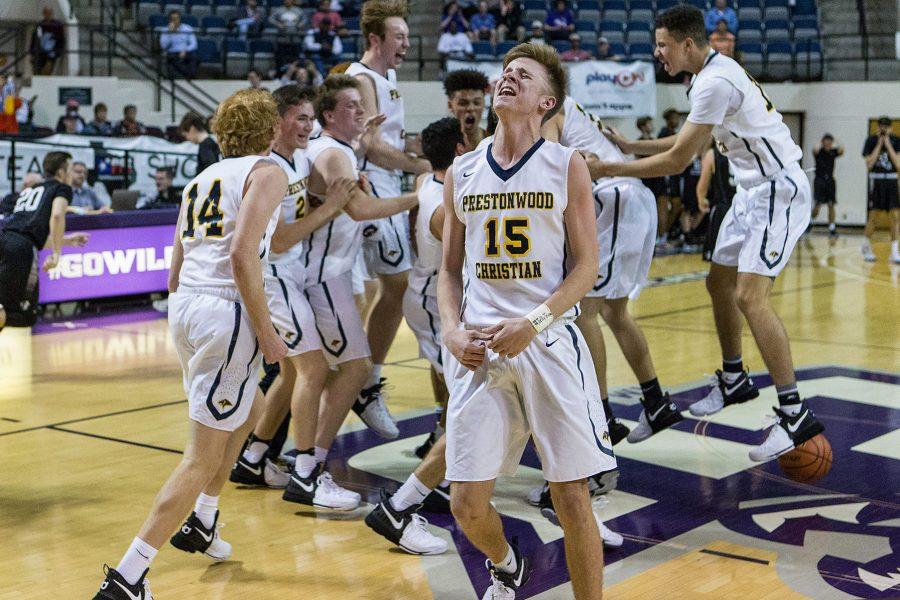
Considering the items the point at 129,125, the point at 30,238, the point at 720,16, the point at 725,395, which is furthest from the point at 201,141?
the point at 720,16

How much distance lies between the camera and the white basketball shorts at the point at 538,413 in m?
3.28

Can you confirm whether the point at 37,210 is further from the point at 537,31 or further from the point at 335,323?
the point at 537,31

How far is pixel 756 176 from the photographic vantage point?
5.37 metres

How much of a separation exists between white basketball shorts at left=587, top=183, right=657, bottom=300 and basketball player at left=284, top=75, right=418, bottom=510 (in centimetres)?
96

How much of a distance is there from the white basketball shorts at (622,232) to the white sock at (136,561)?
2569mm

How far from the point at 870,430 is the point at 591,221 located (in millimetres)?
3478

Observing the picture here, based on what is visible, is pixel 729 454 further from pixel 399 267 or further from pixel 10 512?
pixel 10 512

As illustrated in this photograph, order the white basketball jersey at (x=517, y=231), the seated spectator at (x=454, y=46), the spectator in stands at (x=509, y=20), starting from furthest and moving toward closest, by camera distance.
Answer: the spectator in stands at (x=509, y=20) < the seated spectator at (x=454, y=46) < the white basketball jersey at (x=517, y=231)

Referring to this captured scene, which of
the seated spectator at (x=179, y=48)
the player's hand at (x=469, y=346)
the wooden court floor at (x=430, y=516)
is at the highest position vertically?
the seated spectator at (x=179, y=48)

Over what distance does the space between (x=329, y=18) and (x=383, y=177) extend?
1345cm

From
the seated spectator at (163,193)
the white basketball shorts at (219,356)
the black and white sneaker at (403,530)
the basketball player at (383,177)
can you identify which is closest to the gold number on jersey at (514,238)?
the white basketball shorts at (219,356)

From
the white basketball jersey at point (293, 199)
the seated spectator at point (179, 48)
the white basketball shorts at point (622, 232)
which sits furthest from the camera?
the seated spectator at point (179, 48)

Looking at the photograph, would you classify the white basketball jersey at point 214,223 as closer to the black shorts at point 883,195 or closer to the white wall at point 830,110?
the black shorts at point 883,195

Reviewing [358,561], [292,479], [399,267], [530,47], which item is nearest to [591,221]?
[530,47]
